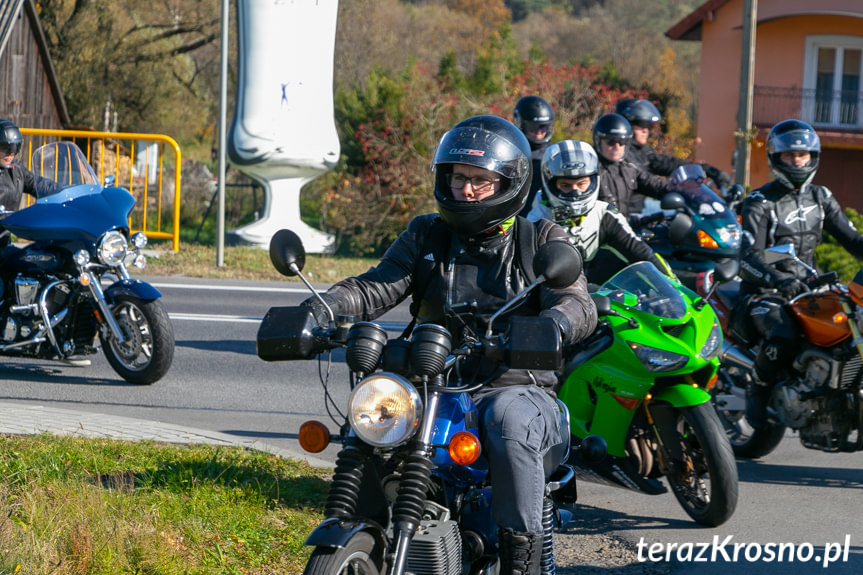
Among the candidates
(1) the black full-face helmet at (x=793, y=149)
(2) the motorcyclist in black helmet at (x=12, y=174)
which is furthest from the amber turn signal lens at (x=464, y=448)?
(2) the motorcyclist in black helmet at (x=12, y=174)

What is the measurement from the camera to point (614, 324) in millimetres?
5426

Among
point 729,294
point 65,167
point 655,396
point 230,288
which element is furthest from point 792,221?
point 230,288

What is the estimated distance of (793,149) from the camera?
691 cm

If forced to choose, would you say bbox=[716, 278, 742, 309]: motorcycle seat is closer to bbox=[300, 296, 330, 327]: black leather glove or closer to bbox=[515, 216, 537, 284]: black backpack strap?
bbox=[515, 216, 537, 284]: black backpack strap

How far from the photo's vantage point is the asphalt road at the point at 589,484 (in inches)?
204

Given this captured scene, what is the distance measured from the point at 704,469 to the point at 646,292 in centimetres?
85

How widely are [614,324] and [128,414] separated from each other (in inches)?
140

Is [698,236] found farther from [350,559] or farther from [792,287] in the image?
[350,559]

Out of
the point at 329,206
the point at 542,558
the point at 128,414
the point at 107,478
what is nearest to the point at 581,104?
the point at 329,206

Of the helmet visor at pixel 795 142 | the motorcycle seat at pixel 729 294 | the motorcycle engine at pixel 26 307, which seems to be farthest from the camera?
the motorcycle engine at pixel 26 307

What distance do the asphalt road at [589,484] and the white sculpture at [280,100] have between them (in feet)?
22.0

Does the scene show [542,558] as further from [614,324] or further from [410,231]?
[614,324]

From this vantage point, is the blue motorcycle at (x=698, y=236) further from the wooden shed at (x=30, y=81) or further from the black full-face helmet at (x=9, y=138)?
the wooden shed at (x=30, y=81)

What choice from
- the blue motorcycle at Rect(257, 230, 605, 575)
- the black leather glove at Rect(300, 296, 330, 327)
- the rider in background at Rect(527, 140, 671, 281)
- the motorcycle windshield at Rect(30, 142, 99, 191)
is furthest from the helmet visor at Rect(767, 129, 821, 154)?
the motorcycle windshield at Rect(30, 142, 99, 191)
